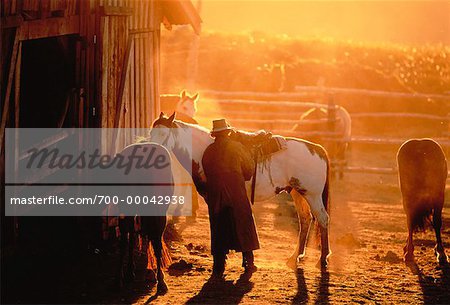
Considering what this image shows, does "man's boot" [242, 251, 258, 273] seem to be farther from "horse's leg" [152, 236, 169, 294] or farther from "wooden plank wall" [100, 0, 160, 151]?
"wooden plank wall" [100, 0, 160, 151]

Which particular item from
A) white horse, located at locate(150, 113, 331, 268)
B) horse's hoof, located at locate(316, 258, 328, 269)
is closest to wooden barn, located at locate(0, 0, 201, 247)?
white horse, located at locate(150, 113, 331, 268)

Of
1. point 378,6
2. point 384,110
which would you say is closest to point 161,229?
point 384,110

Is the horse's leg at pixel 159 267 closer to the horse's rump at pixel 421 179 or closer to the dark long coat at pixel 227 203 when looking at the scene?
the dark long coat at pixel 227 203

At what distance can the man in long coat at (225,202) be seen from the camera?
848cm

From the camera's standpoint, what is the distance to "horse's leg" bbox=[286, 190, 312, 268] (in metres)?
9.56

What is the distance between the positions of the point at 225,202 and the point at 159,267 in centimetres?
126

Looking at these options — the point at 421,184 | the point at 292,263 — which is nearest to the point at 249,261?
the point at 292,263

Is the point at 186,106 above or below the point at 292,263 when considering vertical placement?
above

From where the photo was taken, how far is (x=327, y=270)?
9281 mm

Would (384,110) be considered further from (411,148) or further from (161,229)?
(161,229)

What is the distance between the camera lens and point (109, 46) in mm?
9805

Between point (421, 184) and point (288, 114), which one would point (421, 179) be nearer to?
point (421, 184)

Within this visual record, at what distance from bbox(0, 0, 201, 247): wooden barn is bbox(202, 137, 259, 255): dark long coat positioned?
2.01 m

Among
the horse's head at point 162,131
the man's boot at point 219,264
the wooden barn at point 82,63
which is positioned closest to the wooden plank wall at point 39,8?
the wooden barn at point 82,63
